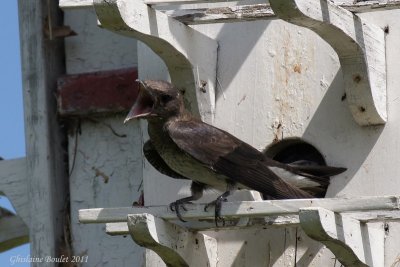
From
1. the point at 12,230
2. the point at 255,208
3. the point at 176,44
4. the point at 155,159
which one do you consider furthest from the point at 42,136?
the point at 255,208

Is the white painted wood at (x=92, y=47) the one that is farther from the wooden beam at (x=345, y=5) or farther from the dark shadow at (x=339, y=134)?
the dark shadow at (x=339, y=134)

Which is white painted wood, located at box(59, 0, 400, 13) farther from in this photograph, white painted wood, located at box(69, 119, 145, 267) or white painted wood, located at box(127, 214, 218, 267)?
white painted wood, located at box(69, 119, 145, 267)

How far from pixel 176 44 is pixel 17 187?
959 mm

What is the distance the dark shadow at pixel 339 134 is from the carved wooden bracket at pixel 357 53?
0.05m

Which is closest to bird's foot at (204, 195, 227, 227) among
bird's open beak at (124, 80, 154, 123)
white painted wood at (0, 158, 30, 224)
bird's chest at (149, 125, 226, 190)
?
bird's chest at (149, 125, 226, 190)

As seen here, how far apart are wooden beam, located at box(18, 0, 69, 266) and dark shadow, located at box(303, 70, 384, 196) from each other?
1.02 meters

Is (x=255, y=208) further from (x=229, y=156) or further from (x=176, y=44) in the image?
(x=176, y=44)

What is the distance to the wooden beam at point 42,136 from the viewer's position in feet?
18.7

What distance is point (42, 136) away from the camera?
18.9 feet

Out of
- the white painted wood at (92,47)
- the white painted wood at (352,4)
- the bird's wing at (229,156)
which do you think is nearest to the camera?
the white painted wood at (352,4)

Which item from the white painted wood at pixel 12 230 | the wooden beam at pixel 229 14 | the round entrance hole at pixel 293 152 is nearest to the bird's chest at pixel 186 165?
the round entrance hole at pixel 293 152

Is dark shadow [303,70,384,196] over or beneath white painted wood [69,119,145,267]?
over

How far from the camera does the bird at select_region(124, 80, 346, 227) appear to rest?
5008 millimetres

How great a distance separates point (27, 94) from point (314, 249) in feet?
4.20
